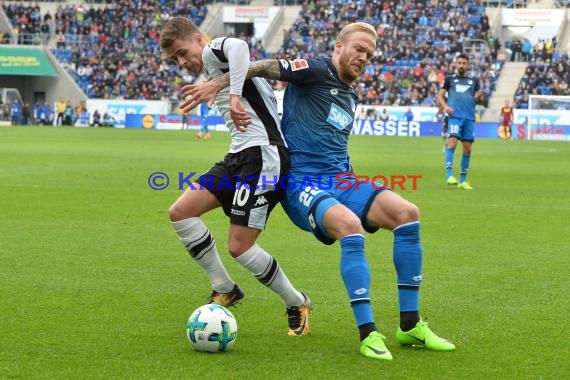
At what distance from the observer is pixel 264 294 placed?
7.27m

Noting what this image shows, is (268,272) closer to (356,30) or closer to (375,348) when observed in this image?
(375,348)

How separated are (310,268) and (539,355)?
339cm

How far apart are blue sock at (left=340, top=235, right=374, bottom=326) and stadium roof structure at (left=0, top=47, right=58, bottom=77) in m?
55.3

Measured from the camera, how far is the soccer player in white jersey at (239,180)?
5.93 meters

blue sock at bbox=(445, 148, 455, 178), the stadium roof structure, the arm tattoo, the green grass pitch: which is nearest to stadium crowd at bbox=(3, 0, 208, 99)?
the stadium roof structure

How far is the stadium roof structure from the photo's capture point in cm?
5766

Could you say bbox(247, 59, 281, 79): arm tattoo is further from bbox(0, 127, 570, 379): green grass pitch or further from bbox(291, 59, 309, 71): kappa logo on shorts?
bbox(0, 127, 570, 379): green grass pitch

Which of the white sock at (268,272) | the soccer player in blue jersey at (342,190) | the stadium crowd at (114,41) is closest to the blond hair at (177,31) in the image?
the soccer player in blue jersey at (342,190)

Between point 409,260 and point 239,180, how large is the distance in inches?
52.3

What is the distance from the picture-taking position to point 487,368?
Result: 5008 millimetres

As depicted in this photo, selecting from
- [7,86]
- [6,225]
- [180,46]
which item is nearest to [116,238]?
[6,225]

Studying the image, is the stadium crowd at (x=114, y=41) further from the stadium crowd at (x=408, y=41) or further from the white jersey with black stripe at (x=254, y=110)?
the white jersey with black stripe at (x=254, y=110)

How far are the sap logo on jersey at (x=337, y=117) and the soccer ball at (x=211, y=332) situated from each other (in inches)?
56.9

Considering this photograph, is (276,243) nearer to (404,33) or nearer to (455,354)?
(455,354)
